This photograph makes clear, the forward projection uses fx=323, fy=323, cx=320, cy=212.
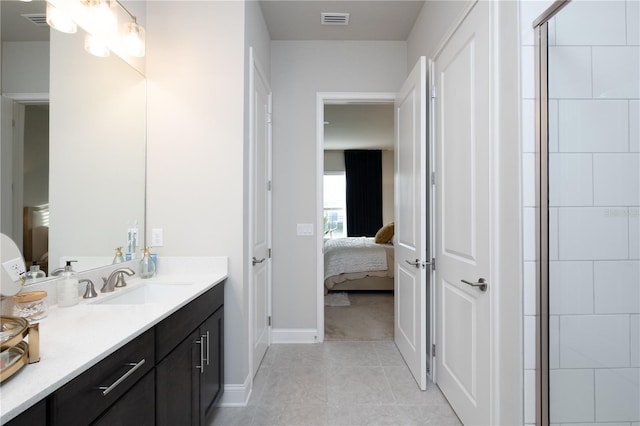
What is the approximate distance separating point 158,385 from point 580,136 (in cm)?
186

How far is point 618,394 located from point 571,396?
6.2 inches

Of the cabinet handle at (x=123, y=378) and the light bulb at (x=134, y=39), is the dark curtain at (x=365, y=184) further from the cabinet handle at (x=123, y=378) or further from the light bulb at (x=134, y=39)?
the cabinet handle at (x=123, y=378)

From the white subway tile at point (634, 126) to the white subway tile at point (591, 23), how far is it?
23 cm

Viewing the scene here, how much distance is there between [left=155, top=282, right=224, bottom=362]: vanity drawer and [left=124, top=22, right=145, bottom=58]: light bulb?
1427 mm

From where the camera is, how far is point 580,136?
121cm

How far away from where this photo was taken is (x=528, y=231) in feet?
4.30

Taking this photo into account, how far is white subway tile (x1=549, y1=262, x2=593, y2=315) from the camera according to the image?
121 centimetres

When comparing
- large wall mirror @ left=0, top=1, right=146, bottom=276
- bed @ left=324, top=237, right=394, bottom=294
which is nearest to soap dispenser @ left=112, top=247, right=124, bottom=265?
→ large wall mirror @ left=0, top=1, right=146, bottom=276

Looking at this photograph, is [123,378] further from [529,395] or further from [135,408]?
[529,395]

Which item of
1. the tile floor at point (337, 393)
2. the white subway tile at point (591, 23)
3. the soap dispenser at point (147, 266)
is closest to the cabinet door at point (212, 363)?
the tile floor at point (337, 393)

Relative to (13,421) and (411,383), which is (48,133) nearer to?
(13,421)

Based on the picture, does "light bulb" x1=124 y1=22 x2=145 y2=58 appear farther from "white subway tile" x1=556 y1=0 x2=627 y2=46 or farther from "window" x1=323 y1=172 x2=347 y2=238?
"window" x1=323 y1=172 x2=347 y2=238

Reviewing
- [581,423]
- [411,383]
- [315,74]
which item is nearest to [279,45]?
[315,74]

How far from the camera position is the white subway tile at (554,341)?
4.15 feet
